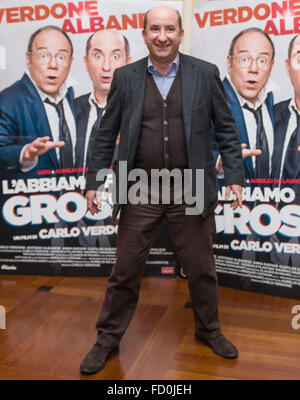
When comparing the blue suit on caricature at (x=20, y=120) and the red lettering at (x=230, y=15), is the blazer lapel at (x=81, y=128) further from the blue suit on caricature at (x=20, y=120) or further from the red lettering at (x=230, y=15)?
the red lettering at (x=230, y=15)

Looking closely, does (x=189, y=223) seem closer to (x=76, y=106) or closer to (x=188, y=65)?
(x=188, y=65)

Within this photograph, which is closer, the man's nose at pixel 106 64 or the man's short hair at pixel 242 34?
the man's short hair at pixel 242 34

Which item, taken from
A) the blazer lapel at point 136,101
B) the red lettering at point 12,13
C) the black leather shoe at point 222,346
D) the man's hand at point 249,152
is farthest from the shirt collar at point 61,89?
the black leather shoe at point 222,346

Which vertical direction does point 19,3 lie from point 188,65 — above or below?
above

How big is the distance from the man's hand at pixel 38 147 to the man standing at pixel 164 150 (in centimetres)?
92

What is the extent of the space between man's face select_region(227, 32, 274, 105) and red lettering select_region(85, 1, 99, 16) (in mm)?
818

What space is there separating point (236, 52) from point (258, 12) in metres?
0.23

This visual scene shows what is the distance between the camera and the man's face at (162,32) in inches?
80.4

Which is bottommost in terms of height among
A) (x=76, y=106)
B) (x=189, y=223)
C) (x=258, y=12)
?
(x=189, y=223)

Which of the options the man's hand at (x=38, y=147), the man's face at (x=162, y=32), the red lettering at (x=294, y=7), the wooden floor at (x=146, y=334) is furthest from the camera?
the man's hand at (x=38, y=147)

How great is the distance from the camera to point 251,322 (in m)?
2.72

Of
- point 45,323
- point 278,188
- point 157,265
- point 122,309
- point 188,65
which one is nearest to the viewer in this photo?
point 188,65

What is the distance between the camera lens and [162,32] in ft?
6.69

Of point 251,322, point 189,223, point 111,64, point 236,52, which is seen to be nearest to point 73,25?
point 111,64
